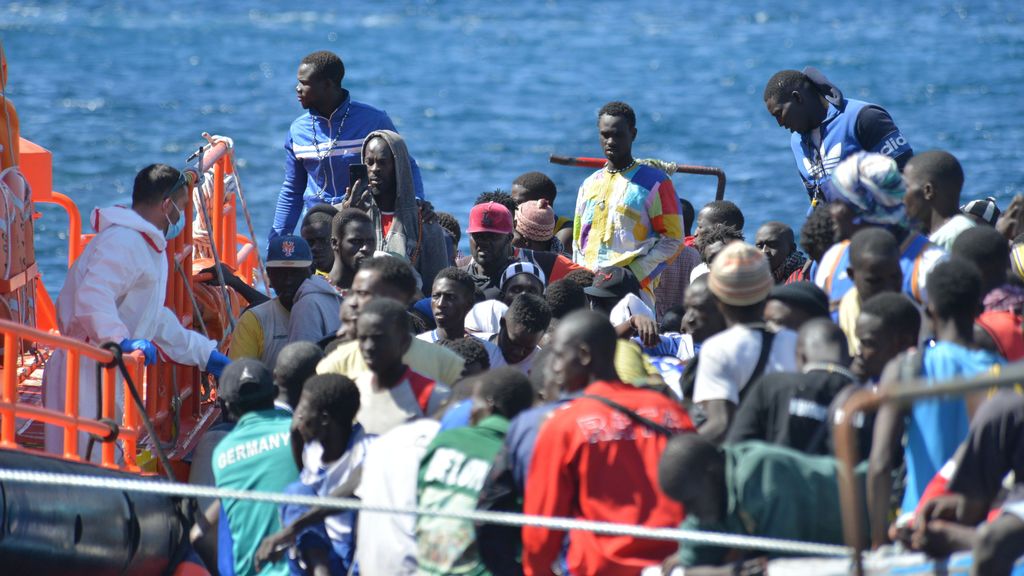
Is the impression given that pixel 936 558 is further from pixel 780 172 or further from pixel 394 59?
pixel 394 59

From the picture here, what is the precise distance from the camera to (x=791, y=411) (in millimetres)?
5887

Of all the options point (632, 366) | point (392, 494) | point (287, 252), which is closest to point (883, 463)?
point (632, 366)

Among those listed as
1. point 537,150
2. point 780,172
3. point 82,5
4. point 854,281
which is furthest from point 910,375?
point 82,5

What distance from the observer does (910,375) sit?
579cm

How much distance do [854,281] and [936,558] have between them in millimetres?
1882

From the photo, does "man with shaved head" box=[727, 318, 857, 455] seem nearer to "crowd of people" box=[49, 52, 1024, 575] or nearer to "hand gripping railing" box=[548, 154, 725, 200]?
"crowd of people" box=[49, 52, 1024, 575]

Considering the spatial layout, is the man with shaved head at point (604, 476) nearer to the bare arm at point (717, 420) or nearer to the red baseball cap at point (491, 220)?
the bare arm at point (717, 420)

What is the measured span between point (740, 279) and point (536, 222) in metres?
4.05

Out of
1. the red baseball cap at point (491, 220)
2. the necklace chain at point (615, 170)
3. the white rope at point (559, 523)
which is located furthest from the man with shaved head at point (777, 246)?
the white rope at point (559, 523)

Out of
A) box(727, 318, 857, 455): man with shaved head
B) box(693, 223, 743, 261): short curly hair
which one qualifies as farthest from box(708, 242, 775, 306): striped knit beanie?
box(693, 223, 743, 261): short curly hair

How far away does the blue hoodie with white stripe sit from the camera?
35.7 feet

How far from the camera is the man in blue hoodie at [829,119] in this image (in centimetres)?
938

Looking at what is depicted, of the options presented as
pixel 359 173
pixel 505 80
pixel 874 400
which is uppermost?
pixel 874 400

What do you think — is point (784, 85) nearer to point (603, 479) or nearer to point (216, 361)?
point (216, 361)
